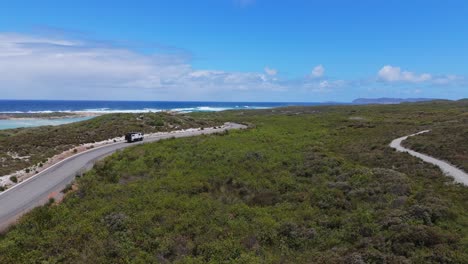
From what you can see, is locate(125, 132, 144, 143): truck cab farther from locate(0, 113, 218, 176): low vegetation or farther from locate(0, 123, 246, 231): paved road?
locate(0, 123, 246, 231): paved road

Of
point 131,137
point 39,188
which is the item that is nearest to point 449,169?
point 39,188

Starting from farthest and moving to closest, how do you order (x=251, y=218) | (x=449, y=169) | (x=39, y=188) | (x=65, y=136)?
(x=65, y=136)
(x=449, y=169)
(x=39, y=188)
(x=251, y=218)

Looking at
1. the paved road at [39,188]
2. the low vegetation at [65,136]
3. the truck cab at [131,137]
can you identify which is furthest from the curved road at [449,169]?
the low vegetation at [65,136]

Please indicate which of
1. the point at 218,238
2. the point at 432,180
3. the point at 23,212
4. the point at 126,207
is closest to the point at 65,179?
the point at 23,212

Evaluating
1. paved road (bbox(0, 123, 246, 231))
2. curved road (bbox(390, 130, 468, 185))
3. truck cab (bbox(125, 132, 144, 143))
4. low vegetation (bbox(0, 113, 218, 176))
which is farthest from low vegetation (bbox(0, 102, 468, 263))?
truck cab (bbox(125, 132, 144, 143))

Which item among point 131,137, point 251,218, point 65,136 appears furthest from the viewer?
point 65,136

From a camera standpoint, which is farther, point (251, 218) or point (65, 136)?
point (65, 136)

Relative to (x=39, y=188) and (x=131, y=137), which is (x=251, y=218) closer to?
(x=39, y=188)

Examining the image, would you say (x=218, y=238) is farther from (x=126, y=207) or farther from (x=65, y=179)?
(x=65, y=179)

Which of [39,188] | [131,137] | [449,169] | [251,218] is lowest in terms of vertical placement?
[39,188]
